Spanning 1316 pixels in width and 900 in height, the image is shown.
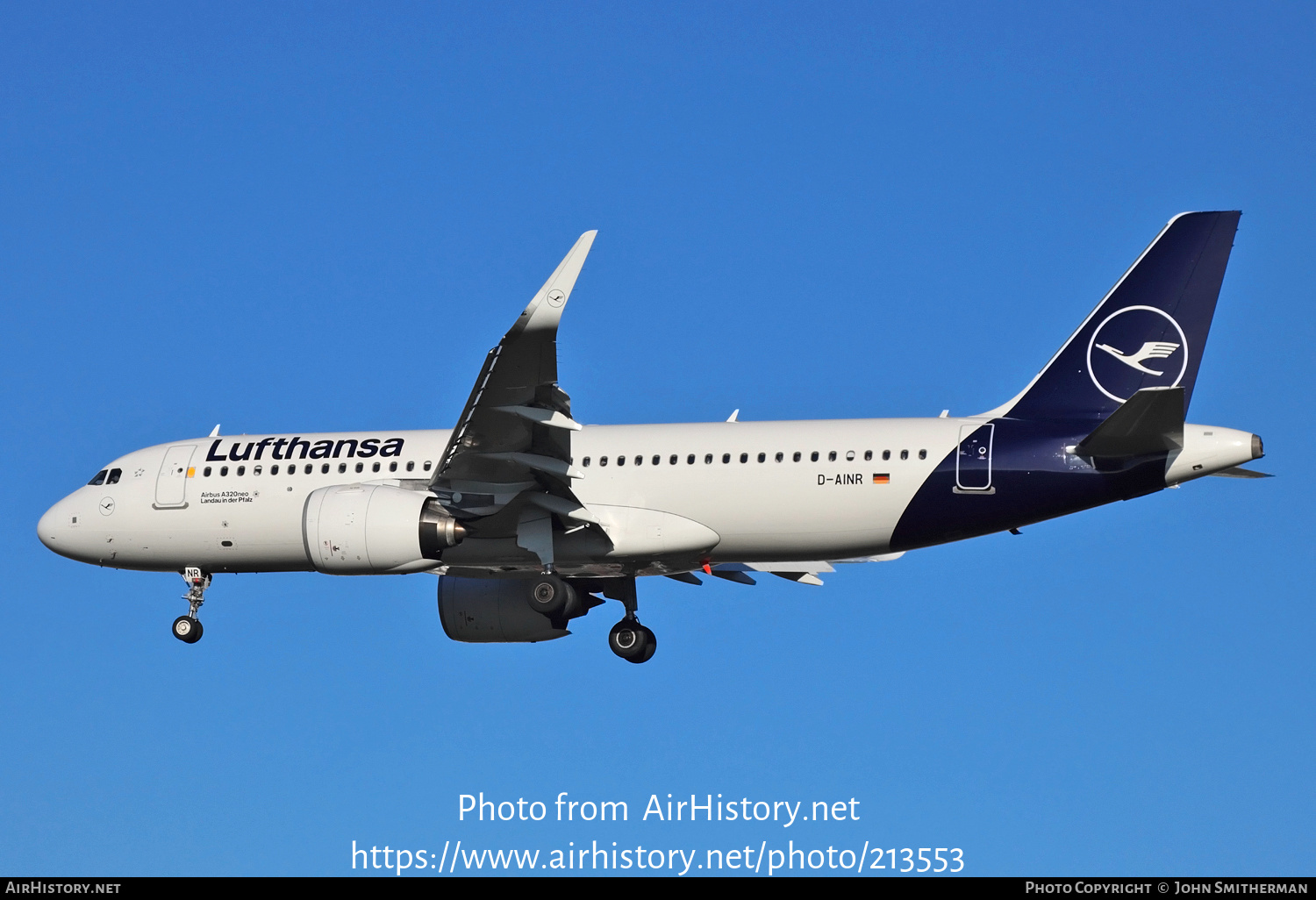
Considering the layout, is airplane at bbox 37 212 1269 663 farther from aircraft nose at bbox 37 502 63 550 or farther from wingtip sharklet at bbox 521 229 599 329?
aircraft nose at bbox 37 502 63 550

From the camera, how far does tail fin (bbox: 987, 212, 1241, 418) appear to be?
83.4 feet

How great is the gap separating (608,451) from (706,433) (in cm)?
174

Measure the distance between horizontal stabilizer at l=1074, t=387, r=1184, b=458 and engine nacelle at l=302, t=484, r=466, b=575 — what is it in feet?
34.4

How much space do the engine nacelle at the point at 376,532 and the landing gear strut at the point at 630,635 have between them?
4985 mm

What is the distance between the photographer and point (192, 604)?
29938 mm

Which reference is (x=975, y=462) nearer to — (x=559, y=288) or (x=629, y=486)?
(x=629, y=486)

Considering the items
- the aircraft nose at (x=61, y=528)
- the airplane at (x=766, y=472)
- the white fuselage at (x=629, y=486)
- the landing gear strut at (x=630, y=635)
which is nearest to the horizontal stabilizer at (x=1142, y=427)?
the airplane at (x=766, y=472)

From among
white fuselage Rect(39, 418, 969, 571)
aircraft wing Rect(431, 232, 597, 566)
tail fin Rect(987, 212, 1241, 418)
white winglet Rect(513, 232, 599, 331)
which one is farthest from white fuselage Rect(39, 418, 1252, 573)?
white winglet Rect(513, 232, 599, 331)

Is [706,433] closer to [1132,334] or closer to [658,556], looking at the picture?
[658,556]

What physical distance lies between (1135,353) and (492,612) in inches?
514

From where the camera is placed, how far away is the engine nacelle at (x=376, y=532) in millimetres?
25641

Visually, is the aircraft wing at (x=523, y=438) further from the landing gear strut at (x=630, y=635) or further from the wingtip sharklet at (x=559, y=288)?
the landing gear strut at (x=630, y=635)

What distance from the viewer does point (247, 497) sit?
29031mm
